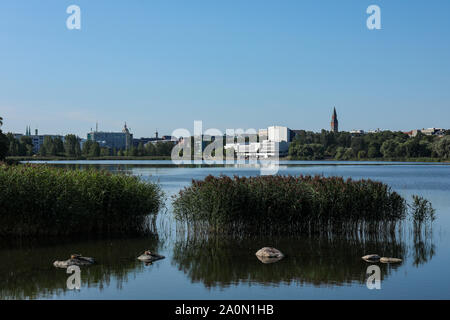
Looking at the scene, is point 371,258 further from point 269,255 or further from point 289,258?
point 269,255

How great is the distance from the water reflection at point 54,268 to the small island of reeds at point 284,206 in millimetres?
2222

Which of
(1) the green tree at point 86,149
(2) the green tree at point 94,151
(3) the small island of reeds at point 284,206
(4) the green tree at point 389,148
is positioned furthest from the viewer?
(1) the green tree at point 86,149

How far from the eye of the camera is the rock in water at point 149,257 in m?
16.0

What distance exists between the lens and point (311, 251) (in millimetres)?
17047

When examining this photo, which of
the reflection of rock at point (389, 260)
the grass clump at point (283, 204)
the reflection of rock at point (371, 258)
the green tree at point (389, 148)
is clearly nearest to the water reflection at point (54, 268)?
the grass clump at point (283, 204)

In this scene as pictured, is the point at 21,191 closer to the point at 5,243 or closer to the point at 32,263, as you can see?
the point at 5,243

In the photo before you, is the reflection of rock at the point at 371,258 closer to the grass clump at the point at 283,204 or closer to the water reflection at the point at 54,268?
the grass clump at the point at 283,204

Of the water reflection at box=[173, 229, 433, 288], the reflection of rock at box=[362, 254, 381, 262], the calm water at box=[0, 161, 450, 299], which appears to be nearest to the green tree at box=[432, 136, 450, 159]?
the calm water at box=[0, 161, 450, 299]

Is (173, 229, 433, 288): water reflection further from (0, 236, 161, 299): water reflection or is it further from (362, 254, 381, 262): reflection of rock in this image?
(0, 236, 161, 299): water reflection

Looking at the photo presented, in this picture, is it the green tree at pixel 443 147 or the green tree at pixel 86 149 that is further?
the green tree at pixel 86 149

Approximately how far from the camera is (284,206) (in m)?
19.4

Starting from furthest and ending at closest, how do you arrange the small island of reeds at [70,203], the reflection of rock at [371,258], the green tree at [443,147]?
1. the green tree at [443,147]
2. the small island of reeds at [70,203]
3. the reflection of rock at [371,258]

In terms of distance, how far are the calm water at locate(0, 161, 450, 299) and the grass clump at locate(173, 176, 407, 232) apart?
2.46 ft

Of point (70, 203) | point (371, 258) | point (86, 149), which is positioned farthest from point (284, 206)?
point (86, 149)
